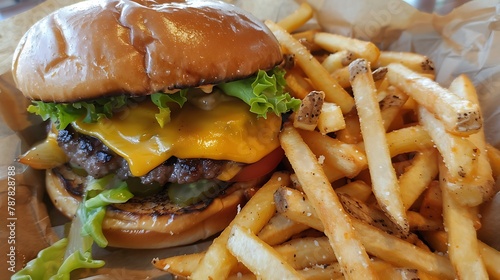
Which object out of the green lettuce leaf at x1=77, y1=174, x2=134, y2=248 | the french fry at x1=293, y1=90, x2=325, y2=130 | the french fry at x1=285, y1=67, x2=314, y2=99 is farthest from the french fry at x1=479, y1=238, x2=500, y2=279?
the green lettuce leaf at x1=77, y1=174, x2=134, y2=248

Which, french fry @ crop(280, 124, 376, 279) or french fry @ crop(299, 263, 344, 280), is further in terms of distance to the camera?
french fry @ crop(299, 263, 344, 280)

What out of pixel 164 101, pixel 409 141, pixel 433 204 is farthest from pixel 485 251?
pixel 164 101

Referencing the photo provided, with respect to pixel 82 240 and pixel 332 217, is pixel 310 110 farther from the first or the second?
pixel 82 240

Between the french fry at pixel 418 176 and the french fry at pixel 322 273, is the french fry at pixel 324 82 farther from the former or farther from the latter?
the french fry at pixel 322 273

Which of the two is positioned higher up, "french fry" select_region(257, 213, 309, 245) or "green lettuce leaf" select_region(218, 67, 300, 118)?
"green lettuce leaf" select_region(218, 67, 300, 118)

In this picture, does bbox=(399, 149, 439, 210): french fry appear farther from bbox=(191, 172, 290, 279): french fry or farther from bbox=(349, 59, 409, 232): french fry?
bbox=(191, 172, 290, 279): french fry

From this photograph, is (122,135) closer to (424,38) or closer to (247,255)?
(247,255)

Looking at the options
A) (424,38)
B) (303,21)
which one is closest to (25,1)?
(303,21)
